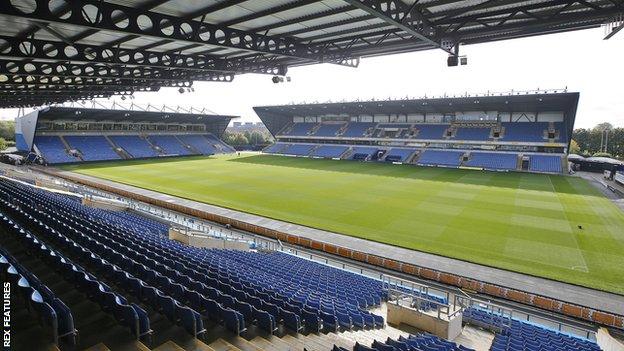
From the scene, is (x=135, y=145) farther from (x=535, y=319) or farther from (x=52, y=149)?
(x=535, y=319)

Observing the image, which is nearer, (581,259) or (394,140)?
(581,259)

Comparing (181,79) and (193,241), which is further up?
(181,79)

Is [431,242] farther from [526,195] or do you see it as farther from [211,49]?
[526,195]

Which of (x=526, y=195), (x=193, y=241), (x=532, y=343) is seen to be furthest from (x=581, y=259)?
(x=193, y=241)

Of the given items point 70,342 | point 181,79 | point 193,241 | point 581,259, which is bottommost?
point 581,259

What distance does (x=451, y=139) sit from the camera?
53.1m

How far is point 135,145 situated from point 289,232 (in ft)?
164

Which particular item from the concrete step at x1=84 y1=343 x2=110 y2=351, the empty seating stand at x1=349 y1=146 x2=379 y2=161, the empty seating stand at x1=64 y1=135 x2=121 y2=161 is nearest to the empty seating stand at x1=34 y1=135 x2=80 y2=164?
the empty seating stand at x1=64 y1=135 x2=121 y2=161

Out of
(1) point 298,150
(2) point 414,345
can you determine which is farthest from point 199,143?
(2) point 414,345

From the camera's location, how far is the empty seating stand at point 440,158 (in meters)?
49.0

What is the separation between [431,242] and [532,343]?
10.5m

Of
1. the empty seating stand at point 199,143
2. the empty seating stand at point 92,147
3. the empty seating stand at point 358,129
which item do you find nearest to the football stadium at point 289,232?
the empty seating stand at point 92,147

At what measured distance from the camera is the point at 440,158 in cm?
5075

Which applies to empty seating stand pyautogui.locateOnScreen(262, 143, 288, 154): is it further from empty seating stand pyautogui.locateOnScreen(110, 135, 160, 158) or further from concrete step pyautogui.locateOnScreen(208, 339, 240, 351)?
concrete step pyautogui.locateOnScreen(208, 339, 240, 351)
